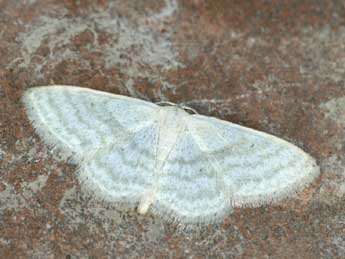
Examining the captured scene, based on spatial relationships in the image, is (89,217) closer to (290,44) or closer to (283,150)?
(283,150)

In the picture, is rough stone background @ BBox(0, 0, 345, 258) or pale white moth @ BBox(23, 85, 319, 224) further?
pale white moth @ BBox(23, 85, 319, 224)

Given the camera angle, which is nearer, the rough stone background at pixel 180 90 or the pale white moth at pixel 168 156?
the rough stone background at pixel 180 90

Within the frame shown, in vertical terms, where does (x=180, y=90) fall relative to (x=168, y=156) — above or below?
above

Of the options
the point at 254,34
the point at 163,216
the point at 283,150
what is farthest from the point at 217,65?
the point at 163,216

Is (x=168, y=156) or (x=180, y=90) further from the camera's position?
(x=180, y=90)

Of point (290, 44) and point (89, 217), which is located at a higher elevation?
point (290, 44)
